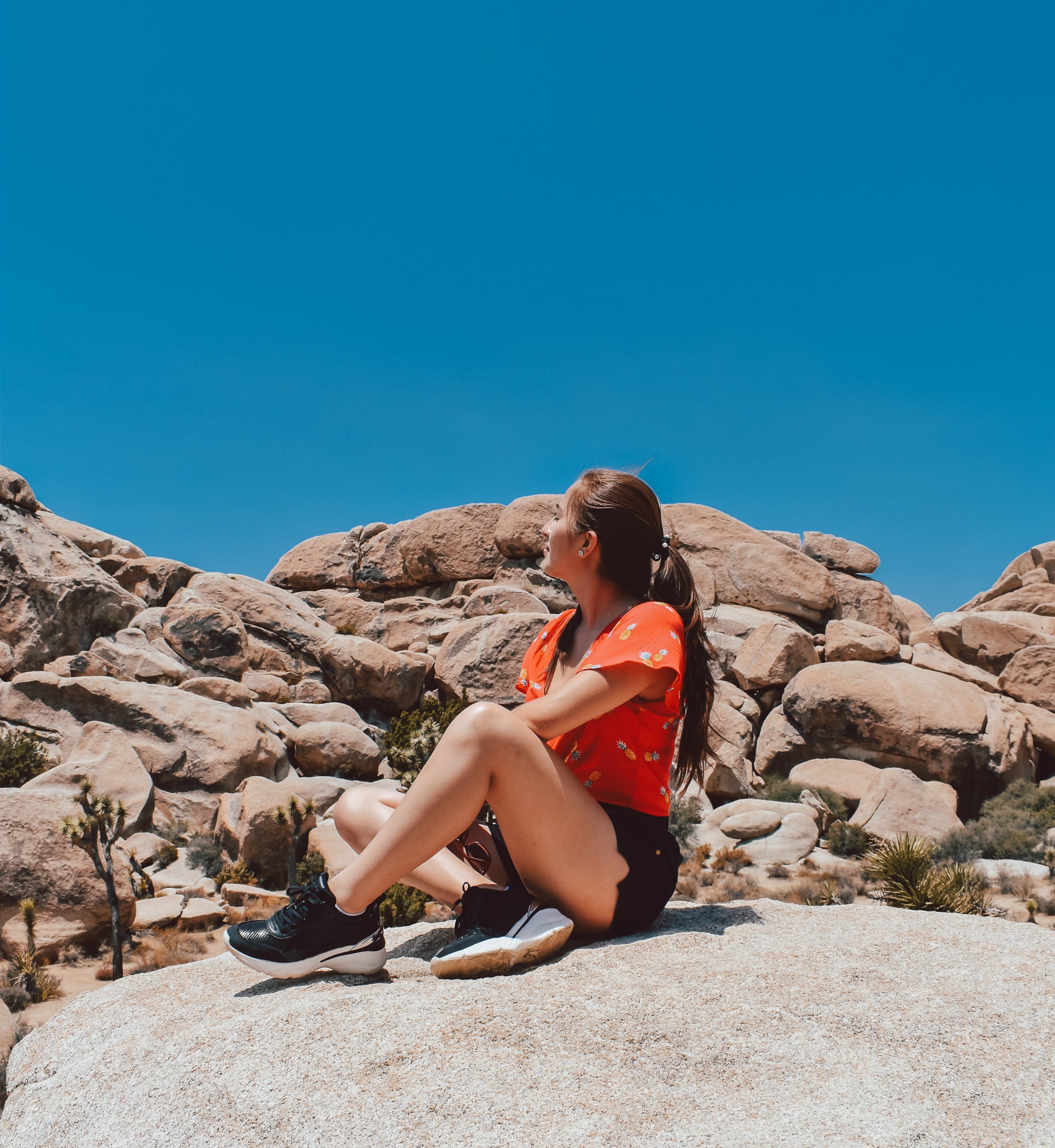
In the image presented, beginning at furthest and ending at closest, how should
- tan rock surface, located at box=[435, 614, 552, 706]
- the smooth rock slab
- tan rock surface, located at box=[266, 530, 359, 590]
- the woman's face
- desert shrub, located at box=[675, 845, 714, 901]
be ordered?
tan rock surface, located at box=[266, 530, 359, 590] < tan rock surface, located at box=[435, 614, 552, 706] < desert shrub, located at box=[675, 845, 714, 901] < the woman's face < the smooth rock slab

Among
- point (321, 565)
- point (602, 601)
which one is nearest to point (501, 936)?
point (602, 601)

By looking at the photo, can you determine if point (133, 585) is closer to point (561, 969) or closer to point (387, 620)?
point (387, 620)

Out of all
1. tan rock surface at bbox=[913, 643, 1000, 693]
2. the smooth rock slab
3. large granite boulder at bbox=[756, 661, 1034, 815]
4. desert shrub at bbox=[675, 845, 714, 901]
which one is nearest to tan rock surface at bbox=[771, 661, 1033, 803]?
large granite boulder at bbox=[756, 661, 1034, 815]

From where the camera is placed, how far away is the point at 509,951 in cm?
315

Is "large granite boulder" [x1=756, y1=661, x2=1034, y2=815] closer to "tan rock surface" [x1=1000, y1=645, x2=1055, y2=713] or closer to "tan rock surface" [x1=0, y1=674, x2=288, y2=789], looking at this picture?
"tan rock surface" [x1=1000, y1=645, x2=1055, y2=713]

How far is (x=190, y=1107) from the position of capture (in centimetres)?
265

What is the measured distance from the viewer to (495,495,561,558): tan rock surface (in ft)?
99.3

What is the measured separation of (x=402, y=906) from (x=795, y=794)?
10.7 metres

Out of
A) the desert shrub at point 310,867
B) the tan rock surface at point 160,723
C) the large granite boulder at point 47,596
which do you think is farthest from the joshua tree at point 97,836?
the large granite boulder at point 47,596

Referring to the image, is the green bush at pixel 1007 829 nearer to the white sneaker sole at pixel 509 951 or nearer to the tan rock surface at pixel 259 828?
the tan rock surface at pixel 259 828

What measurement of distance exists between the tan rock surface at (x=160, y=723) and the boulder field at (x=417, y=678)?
1.6 inches

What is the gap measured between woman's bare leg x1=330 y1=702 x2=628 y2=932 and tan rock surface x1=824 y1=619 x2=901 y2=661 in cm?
2083

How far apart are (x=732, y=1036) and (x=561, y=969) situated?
67 centimetres

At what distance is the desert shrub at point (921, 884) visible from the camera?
912cm
